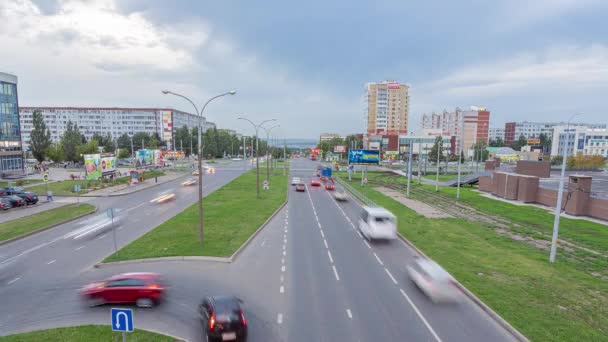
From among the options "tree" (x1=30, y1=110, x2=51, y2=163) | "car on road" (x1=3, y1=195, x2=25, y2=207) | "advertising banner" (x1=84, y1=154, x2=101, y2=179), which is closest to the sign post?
"car on road" (x1=3, y1=195, x2=25, y2=207)

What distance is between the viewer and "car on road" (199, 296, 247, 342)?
10.1m

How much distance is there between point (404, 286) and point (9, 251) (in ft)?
78.1

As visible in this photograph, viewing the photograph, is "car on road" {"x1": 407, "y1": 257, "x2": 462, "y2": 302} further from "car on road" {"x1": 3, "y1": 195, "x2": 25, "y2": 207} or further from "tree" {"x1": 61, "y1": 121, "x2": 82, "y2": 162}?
"tree" {"x1": 61, "y1": 121, "x2": 82, "y2": 162}

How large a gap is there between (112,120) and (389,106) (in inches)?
5483

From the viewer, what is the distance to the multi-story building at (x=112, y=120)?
149 meters

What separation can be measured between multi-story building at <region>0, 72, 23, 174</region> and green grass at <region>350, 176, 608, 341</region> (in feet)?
244

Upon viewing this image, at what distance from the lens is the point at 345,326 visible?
37.8ft

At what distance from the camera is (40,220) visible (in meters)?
27.1

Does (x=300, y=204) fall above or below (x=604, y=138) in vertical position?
below

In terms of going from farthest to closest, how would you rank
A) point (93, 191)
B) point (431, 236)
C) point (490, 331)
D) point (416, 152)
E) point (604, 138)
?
point (416, 152) < point (604, 138) < point (93, 191) < point (431, 236) < point (490, 331)

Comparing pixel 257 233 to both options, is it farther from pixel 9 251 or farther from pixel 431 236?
pixel 9 251

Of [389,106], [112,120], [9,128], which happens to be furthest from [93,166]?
[389,106]

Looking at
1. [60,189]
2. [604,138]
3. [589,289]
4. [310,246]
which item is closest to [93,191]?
[60,189]

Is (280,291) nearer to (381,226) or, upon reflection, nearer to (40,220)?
(381,226)
